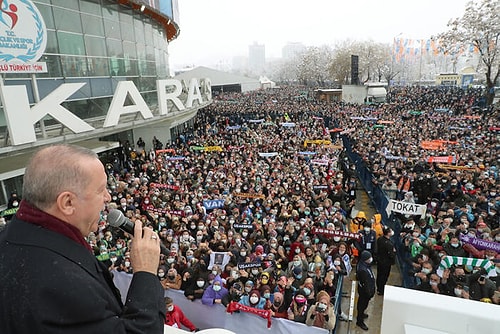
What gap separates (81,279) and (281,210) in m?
8.81

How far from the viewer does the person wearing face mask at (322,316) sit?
17.0ft

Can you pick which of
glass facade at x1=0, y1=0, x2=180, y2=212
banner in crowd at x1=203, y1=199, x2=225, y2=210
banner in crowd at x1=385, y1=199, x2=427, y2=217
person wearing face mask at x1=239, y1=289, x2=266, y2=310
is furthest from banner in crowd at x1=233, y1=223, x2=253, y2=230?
glass facade at x1=0, y1=0, x2=180, y2=212

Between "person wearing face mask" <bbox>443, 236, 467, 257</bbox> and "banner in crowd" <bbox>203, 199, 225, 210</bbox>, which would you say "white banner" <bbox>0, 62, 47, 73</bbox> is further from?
"person wearing face mask" <bbox>443, 236, 467, 257</bbox>

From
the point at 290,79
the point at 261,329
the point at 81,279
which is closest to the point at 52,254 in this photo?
the point at 81,279

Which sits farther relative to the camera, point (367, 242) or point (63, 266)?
point (367, 242)

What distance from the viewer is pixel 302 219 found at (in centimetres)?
902

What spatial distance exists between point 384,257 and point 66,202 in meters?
7.36

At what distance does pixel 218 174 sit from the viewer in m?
13.5

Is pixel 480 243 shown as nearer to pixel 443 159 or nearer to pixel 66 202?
pixel 443 159

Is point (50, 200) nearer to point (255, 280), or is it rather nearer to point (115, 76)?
point (255, 280)

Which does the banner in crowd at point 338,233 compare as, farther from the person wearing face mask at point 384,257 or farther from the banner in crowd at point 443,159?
the banner in crowd at point 443,159

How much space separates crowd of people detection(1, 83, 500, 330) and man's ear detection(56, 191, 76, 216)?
91cm

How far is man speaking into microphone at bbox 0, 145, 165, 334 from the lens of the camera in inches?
40.6

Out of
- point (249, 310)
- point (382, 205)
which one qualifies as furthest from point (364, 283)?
point (382, 205)
